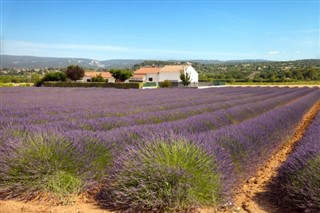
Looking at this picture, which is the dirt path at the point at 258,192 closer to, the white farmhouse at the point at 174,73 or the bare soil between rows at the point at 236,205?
the bare soil between rows at the point at 236,205

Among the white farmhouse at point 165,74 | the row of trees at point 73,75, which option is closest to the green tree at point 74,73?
the row of trees at point 73,75

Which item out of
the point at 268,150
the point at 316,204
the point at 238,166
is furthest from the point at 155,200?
the point at 268,150

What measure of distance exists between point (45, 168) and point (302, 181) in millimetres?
2583

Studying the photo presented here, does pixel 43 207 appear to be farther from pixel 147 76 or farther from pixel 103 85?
pixel 147 76

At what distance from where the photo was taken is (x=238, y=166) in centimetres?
470

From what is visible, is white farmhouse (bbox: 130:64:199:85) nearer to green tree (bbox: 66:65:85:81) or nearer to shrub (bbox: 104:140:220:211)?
green tree (bbox: 66:65:85:81)

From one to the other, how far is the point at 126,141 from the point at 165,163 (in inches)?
61.7

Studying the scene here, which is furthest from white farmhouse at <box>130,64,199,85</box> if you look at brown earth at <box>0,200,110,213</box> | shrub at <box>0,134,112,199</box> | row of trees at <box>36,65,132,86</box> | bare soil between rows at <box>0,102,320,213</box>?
brown earth at <box>0,200,110,213</box>

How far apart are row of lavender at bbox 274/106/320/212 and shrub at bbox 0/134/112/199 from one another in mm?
2064

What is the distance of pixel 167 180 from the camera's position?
3430mm

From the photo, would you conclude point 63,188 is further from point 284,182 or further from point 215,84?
point 215,84

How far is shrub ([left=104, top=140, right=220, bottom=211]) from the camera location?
338 centimetres

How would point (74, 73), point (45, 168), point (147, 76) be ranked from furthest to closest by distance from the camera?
point (147, 76) → point (74, 73) → point (45, 168)

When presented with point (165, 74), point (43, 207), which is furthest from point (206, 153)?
point (165, 74)
